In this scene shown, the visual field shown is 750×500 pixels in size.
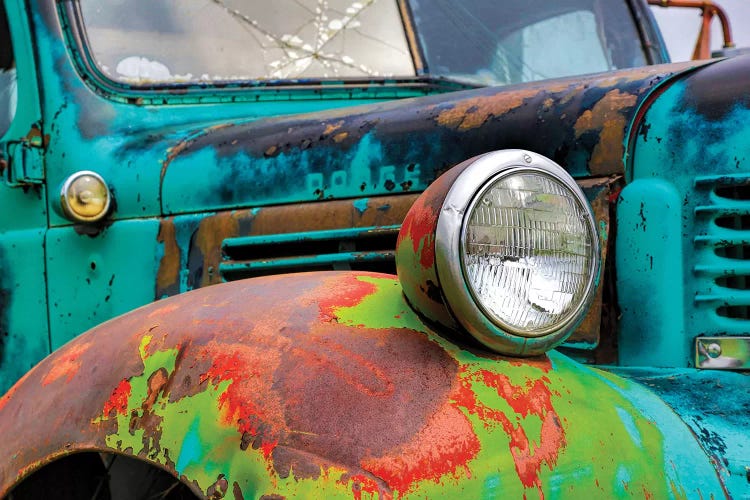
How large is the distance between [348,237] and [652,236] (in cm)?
64

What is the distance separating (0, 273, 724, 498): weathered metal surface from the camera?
120 centimetres

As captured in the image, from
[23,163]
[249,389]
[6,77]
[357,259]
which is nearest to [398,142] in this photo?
[357,259]

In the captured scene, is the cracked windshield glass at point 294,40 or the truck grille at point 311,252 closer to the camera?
the truck grille at point 311,252

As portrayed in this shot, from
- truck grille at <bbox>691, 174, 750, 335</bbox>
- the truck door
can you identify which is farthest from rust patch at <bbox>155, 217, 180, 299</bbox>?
truck grille at <bbox>691, 174, 750, 335</bbox>

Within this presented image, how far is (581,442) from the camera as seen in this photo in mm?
1300

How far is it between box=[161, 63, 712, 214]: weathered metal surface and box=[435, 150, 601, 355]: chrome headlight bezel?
0.43 meters

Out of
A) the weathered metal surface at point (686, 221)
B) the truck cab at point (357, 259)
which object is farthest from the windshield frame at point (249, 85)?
the weathered metal surface at point (686, 221)

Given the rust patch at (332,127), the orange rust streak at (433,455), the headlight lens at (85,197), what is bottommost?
the orange rust streak at (433,455)

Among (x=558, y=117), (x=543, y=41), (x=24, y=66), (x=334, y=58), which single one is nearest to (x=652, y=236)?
(x=558, y=117)

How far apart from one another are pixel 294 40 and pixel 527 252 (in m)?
1.46

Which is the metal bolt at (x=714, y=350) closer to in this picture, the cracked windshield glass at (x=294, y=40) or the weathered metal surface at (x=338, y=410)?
the weathered metal surface at (x=338, y=410)

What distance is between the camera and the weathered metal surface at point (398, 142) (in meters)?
1.75

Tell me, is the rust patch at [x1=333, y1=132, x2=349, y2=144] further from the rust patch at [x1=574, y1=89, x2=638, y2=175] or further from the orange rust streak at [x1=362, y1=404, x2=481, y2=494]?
the orange rust streak at [x1=362, y1=404, x2=481, y2=494]

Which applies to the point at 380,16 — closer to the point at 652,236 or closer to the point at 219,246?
the point at 219,246
